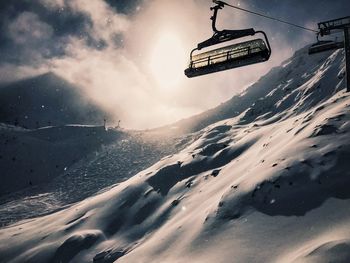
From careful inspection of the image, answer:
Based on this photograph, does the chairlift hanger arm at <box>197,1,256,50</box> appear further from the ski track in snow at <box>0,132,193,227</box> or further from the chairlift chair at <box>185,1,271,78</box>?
the ski track in snow at <box>0,132,193,227</box>

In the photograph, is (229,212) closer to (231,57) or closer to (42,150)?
(231,57)

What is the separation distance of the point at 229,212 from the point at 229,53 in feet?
31.5

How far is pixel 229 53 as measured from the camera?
46.5ft

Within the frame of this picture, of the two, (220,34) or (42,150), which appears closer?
(220,34)

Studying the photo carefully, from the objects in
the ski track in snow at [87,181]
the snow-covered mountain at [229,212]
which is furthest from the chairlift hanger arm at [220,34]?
the ski track in snow at [87,181]

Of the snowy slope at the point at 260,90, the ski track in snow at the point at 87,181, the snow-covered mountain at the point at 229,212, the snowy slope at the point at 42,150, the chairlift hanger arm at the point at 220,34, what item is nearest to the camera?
the chairlift hanger arm at the point at 220,34

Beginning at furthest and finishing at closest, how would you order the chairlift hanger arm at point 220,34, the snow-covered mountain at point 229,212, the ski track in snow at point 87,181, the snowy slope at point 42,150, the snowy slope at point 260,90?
1. the snowy slope at point 42,150
2. the snowy slope at point 260,90
3. the ski track in snow at point 87,181
4. the snow-covered mountain at point 229,212
5. the chairlift hanger arm at point 220,34

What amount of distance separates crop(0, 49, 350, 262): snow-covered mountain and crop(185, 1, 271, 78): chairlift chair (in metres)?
6.93

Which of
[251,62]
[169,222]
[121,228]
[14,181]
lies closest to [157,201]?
[121,228]

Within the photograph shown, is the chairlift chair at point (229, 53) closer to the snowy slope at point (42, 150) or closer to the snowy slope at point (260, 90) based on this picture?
the snowy slope at point (260, 90)

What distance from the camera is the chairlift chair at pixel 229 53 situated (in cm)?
1326

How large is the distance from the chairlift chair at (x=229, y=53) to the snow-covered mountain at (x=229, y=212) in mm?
6934

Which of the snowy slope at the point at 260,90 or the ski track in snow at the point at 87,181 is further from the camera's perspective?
the snowy slope at the point at 260,90

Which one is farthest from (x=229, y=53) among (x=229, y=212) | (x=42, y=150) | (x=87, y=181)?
(x=42, y=150)
